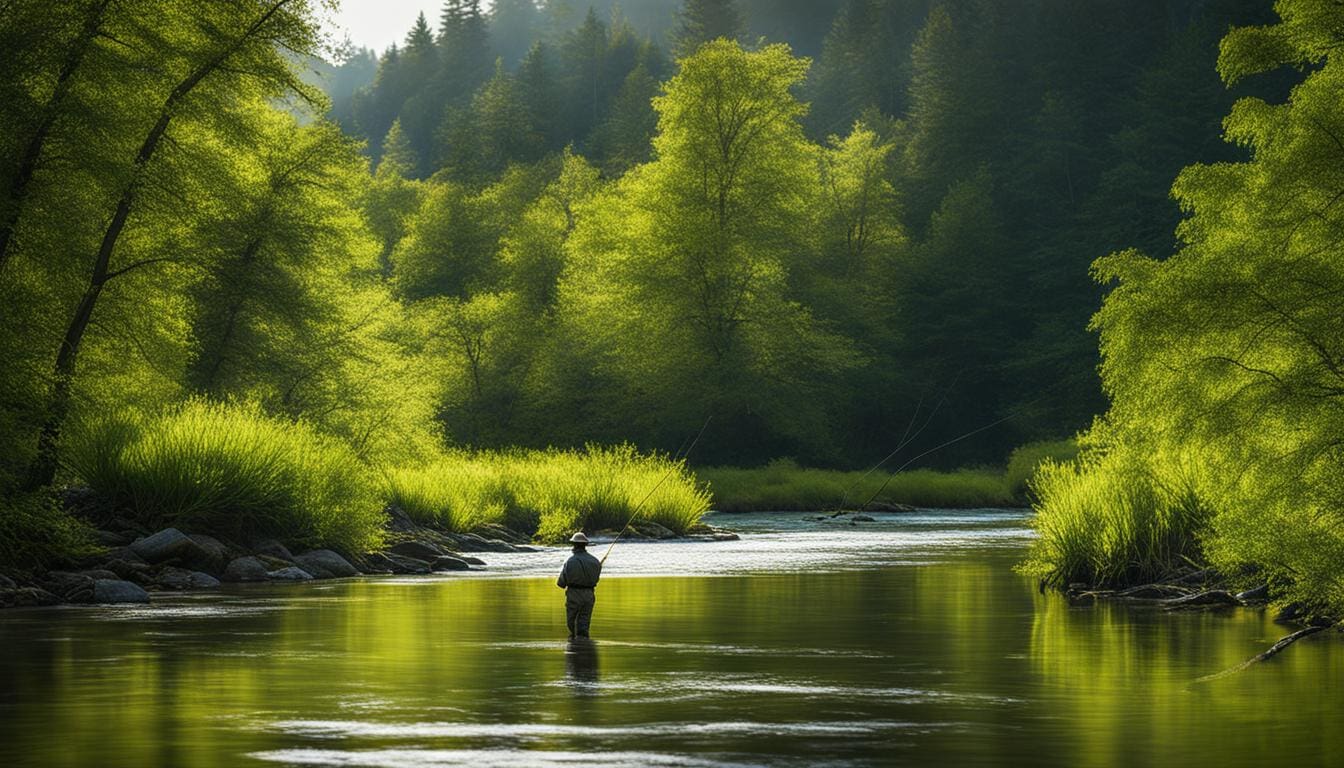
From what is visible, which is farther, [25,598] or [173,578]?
[173,578]

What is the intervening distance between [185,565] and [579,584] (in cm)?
1294

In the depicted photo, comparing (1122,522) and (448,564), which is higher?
(1122,522)

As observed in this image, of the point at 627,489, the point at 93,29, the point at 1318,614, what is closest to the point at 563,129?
the point at 627,489

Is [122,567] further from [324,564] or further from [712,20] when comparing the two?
[712,20]

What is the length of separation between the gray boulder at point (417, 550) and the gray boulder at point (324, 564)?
2861 mm

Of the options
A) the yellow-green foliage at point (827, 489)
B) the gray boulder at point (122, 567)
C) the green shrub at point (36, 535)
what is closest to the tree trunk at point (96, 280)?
the green shrub at point (36, 535)

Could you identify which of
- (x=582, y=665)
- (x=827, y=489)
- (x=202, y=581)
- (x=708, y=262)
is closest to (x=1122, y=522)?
(x=582, y=665)

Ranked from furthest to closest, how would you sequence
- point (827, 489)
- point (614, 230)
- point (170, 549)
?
point (614, 230) < point (827, 489) < point (170, 549)

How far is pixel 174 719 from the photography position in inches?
544

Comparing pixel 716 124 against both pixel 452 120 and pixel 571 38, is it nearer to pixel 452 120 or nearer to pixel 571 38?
pixel 452 120

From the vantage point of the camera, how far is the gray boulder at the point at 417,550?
121 ft

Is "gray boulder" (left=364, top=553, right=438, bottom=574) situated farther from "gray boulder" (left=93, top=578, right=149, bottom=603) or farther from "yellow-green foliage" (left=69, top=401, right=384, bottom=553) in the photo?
"gray boulder" (left=93, top=578, right=149, bottom=603)

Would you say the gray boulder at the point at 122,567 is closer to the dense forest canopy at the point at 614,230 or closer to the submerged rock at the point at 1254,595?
the dense forest canopy at the point at 614,230

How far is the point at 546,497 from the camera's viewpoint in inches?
1908
